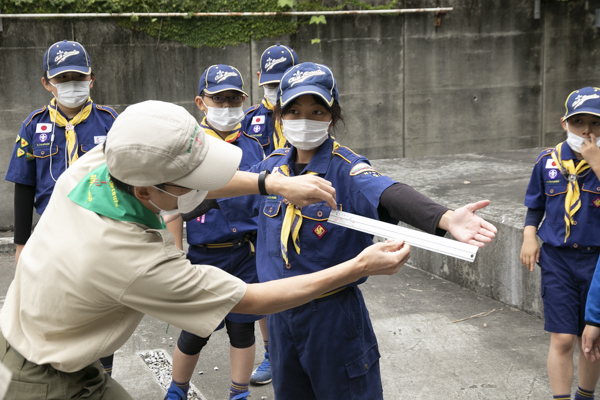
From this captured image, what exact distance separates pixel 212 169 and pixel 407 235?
0.78m

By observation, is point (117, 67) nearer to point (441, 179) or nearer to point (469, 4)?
point (441, 179)

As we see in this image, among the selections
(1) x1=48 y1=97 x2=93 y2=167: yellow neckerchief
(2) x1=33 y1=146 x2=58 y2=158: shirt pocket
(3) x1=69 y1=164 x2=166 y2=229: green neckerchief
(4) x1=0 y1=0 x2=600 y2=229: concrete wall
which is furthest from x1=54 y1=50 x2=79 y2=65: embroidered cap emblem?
(4) x1=0 y1=0 x2=600 y2=229: concrete wall

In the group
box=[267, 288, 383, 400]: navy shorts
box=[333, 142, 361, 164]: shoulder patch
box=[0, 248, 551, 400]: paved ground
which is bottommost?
box=[0, 248, 551, 400]: paved ground

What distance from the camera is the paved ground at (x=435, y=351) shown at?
406cm

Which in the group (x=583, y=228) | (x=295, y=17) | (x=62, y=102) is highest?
(x=295, y=17)

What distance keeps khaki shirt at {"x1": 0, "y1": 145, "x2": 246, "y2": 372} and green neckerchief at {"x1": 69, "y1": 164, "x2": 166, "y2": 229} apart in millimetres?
26

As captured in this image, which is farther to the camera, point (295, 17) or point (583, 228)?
point (295, 17)

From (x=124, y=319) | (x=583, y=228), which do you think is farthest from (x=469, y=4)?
(x=124, y=319)

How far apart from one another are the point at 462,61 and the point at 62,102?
7418mm

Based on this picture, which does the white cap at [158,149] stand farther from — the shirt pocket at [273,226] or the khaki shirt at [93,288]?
the shirt pocket at [273,226]

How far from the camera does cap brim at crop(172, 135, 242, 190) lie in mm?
1951

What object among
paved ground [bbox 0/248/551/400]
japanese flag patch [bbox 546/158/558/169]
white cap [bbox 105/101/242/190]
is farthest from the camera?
paved ground [bbox 0/248/551/400]

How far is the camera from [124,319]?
2.04 meters

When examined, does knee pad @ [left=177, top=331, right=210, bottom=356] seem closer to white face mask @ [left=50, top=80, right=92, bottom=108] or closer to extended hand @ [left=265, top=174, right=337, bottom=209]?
extended hand @ [left=265, top=174, right=337, bottom=209]
